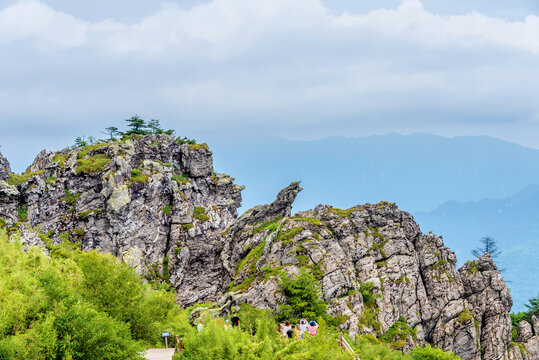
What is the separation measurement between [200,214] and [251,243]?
14180mm

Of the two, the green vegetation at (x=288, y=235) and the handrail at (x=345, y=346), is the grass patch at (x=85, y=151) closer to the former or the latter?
the green vegetation at (x=288, y=235)

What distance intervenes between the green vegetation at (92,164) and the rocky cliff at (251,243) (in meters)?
0.22

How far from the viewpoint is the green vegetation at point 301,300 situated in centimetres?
3391

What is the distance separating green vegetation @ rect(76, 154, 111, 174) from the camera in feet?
201

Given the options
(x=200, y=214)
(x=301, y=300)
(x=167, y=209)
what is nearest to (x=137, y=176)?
(x=167, y=209)

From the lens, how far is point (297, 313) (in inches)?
1373

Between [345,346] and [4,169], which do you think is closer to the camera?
[345,346]

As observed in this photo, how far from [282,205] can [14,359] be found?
43.0m

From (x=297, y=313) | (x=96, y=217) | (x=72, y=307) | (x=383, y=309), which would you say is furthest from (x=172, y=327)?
(x=96, y=217)

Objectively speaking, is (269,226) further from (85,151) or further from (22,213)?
(22,213)

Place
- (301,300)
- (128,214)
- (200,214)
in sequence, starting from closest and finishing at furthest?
(301,300) < (128,214) < (200,214)

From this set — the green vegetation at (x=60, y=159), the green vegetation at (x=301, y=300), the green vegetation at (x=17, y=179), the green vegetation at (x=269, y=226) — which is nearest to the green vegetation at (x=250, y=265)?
the green vegetation at (x=269, y=226)

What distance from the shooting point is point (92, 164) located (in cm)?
6188

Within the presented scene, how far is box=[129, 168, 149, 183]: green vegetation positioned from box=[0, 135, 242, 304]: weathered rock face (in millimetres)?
42
